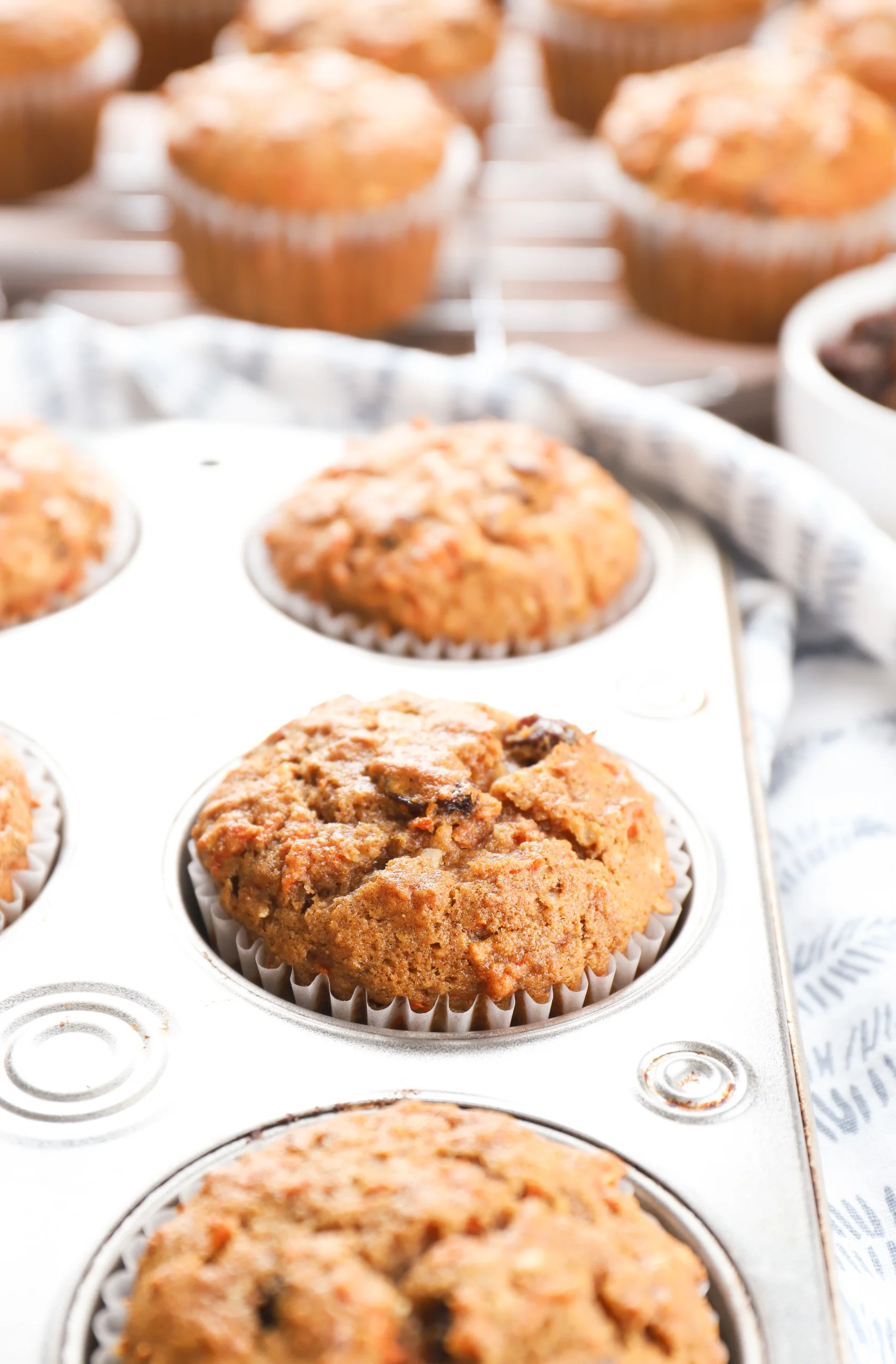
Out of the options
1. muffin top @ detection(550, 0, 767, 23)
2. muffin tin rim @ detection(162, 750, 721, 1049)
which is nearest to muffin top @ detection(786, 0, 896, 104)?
muffin top @ detection(550, 0, 767, 23)

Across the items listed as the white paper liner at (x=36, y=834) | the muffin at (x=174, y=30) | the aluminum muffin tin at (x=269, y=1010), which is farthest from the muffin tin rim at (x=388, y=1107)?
the muffin at (x=174, y=30)

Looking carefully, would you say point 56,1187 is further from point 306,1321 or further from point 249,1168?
point 306,1321

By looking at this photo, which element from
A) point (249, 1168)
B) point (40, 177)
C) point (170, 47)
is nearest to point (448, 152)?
point (40, 177)

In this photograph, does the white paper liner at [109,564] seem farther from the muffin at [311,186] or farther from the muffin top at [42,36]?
the muffin top at [42,36]

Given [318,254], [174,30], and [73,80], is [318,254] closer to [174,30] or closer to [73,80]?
[73,80]

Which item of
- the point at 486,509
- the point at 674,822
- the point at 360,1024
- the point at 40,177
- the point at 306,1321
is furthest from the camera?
the point at 40,177

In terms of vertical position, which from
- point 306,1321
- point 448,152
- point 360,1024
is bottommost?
point 360,1024
